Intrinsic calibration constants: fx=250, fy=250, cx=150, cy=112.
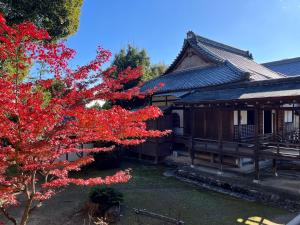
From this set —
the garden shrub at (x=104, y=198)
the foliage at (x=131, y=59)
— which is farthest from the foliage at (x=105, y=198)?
the foliage at (x=131, y=59)

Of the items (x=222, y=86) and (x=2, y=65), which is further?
(x=222, y=86)

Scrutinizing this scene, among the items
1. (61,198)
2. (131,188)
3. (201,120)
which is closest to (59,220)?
(61,198)

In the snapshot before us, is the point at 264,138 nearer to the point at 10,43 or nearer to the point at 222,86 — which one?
the point at 222,86

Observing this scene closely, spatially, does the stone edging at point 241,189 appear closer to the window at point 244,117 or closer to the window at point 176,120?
the window at point 244,117

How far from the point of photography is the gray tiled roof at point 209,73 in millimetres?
16327

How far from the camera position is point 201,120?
15.9m

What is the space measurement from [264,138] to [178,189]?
6.23 m

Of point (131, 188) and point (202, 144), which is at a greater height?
point (202, 144)

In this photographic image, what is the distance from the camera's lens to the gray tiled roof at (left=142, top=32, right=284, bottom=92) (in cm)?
1633

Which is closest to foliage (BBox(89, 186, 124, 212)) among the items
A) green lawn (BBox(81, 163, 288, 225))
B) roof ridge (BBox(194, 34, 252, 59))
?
green lawn (BBox(81, 163, 288, 225))

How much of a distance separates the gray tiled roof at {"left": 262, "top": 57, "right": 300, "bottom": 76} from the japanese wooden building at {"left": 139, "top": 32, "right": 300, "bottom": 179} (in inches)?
561

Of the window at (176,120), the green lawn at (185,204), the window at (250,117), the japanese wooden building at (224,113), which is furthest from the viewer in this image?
the window at (176,120)

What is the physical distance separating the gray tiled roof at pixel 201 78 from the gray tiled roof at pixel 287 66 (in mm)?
16017

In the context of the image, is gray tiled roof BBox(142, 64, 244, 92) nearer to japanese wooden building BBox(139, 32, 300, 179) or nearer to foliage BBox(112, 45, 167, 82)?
japanese wooden building BBox(139, 32, 300, 179)
